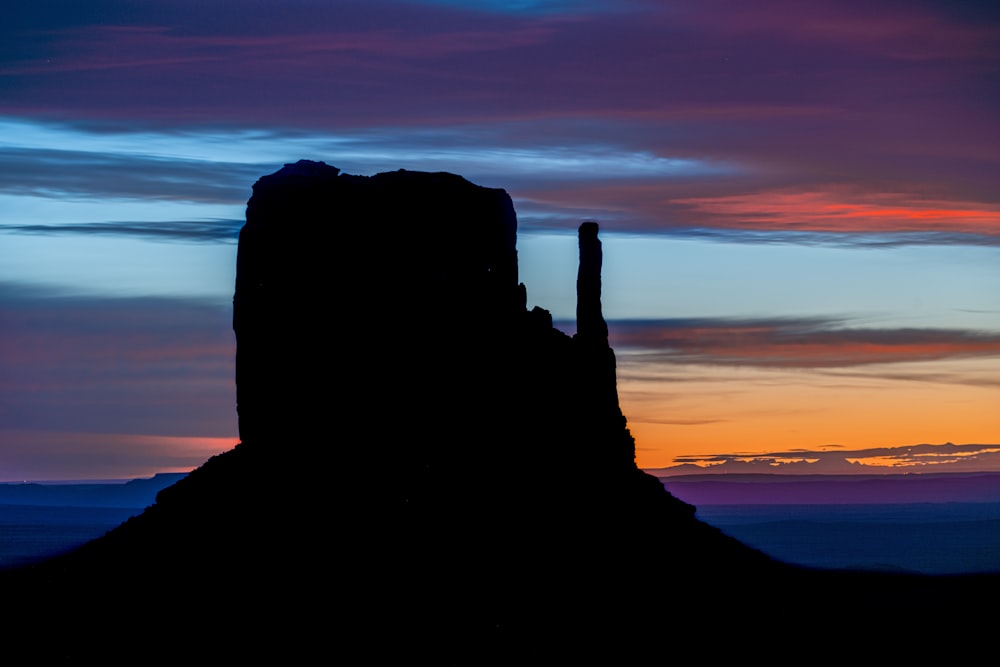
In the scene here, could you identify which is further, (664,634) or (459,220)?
(459,220)

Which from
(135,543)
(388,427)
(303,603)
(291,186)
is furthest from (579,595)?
(291,186)

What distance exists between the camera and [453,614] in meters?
66.6

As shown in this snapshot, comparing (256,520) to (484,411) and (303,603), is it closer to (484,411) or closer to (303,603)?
(303,603)

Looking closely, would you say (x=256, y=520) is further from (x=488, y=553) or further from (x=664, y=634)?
(x=664, y=634)

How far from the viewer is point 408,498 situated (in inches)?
2928

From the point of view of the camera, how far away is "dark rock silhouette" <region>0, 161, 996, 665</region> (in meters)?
66.5

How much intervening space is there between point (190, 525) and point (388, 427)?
1206 cm

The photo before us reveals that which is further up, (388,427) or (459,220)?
(459,220)

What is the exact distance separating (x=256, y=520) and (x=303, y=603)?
24.7 feet

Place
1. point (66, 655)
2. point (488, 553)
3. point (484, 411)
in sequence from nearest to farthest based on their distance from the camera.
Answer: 1. point (66, 655)
2. point (488, 553)
3. point (484, 411)

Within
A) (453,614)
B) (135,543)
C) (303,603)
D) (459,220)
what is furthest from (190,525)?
(459,220)

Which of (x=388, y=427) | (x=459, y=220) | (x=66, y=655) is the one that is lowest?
(x=66, y=655)

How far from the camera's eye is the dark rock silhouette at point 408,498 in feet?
218

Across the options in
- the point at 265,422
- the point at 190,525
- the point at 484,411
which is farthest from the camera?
the point at 265,422
